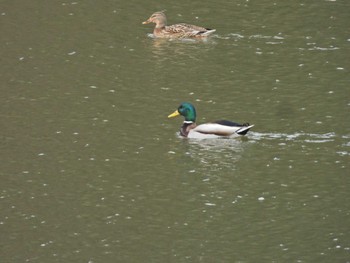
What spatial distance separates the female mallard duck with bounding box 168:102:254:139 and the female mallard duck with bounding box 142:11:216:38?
16.2ft

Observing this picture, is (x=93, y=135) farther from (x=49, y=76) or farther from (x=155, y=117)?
(x=49, y=76)

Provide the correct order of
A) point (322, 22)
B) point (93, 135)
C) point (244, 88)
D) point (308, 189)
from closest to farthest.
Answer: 1. point (308, 189)
2. point (93, 135)
3. point (244, 88)
4. point (322, 22)

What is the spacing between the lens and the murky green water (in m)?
16.2

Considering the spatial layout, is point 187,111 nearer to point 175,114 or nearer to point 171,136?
point 175,114

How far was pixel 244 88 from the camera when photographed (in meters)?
22.9

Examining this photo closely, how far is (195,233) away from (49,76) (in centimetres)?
823

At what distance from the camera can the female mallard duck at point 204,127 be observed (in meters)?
20.3

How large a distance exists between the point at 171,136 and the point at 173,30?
5.87m

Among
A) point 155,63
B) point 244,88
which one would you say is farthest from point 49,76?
point 244,88

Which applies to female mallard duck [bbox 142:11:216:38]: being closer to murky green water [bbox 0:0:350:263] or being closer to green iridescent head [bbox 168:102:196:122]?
murky green water [bbox 0:0:350:263]

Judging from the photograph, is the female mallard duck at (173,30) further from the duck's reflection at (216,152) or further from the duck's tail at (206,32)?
the duck's reflection at (216,152)

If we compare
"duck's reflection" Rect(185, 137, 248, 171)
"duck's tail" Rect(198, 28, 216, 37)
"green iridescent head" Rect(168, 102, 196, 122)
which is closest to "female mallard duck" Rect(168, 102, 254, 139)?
"green iridescent head" Rect(168, 102, 196, 122)

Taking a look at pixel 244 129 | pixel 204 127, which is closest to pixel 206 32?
pixel 204 127

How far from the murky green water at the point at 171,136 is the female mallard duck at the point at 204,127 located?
19 centimetres
